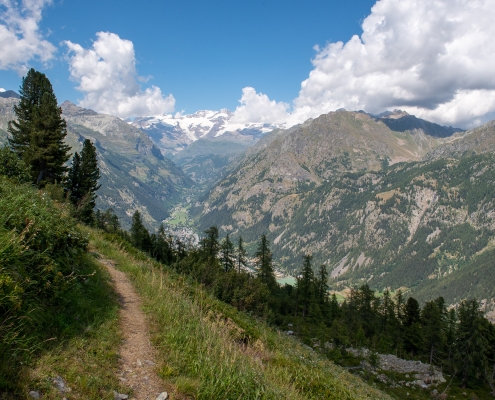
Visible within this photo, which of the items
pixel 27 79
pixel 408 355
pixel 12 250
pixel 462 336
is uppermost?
pixel 27 79

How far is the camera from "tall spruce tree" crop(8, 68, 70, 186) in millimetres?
39250

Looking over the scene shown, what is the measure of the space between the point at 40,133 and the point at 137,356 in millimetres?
42376

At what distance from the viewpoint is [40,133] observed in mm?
39094

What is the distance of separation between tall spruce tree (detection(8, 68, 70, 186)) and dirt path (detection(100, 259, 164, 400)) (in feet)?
115

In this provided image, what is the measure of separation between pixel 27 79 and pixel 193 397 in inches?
2220

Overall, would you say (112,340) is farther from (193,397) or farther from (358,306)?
(358,306)

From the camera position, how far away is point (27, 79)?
151 ft

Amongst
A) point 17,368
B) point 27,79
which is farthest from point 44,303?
point 27,79

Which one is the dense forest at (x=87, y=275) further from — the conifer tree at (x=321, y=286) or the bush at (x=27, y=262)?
the conifer tree at (x=321, y=286)

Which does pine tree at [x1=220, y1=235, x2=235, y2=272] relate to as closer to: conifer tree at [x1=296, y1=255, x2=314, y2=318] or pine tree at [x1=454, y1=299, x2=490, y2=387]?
conifer tree at [x1=296, y1=255, x2=314, y2=318]

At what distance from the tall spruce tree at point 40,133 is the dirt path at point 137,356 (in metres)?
34.9

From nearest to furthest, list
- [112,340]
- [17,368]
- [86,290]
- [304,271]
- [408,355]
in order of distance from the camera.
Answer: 1. [17,368]
2. [112,340]
3. [86,290]
4. [408,355]
5. [304,271]

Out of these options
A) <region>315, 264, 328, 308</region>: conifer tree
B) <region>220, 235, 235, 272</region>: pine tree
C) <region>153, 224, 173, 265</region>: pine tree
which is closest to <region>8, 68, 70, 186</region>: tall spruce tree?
<region>153, 224, 173, 265</region>: pine tree

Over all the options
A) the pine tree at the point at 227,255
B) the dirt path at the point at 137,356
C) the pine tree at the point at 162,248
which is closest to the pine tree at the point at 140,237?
Answer: the pine tree at the point at 162,248
